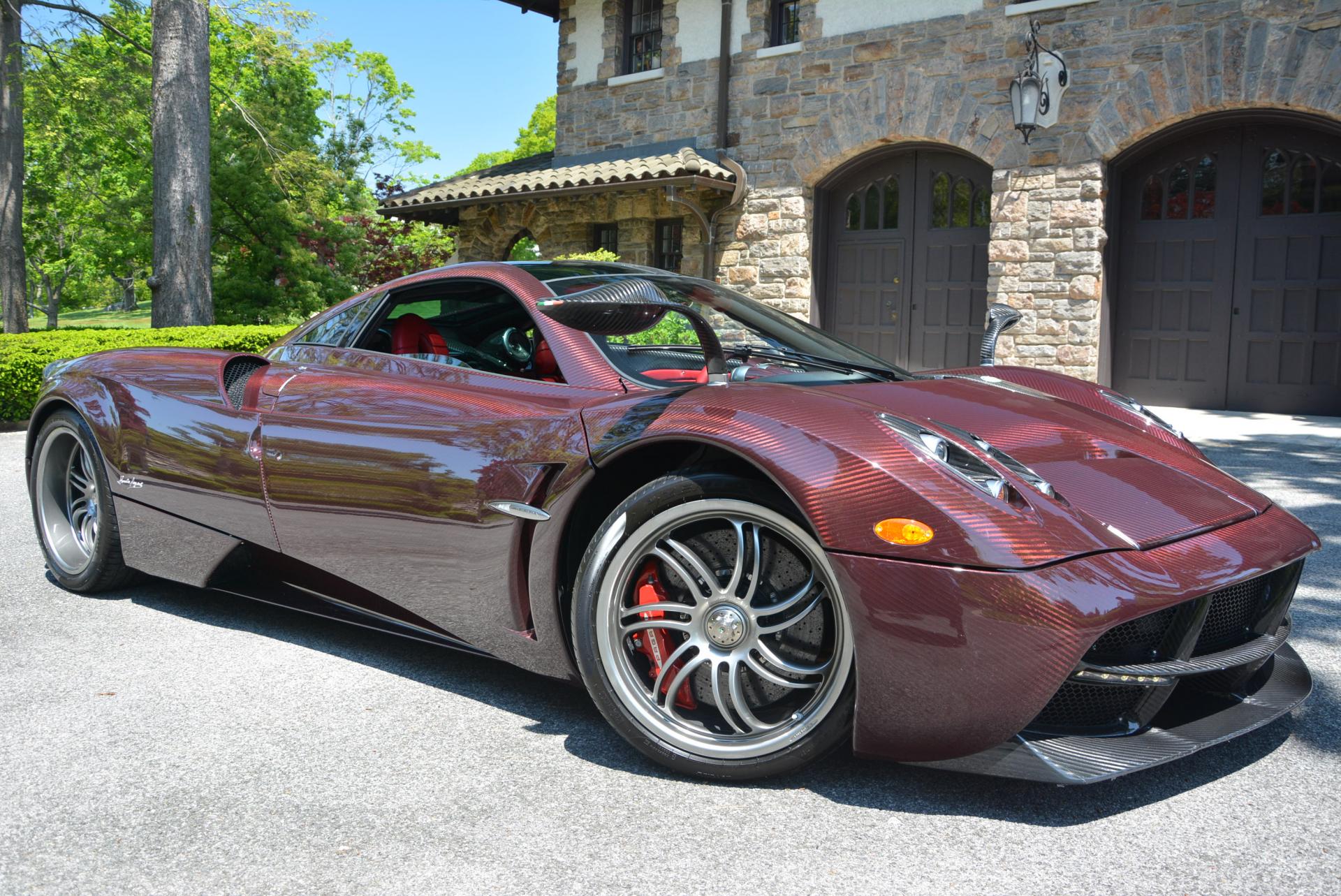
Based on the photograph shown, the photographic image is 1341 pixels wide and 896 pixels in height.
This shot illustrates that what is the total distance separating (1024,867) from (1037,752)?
22cm

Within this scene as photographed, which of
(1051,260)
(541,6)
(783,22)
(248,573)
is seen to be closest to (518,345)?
(248,573)

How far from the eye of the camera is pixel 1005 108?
11.7m

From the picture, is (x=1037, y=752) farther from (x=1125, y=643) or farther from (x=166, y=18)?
(x=166, y=18)

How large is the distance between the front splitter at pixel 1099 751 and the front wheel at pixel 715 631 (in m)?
Result: 0.32

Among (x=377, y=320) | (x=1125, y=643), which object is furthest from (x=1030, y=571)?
(x=377, y=320)

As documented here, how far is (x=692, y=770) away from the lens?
98.7 inches

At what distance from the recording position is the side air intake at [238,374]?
11.9 feet

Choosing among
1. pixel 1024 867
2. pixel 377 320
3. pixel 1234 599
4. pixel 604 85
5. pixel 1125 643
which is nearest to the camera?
pixel 1024 867

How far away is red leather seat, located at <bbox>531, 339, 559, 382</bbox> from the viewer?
306cm

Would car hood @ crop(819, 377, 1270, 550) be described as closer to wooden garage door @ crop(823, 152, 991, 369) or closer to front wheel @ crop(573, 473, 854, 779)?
front wheel @ crop(573, 473, 854, 779)

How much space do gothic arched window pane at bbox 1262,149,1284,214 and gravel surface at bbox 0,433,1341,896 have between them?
8939mm

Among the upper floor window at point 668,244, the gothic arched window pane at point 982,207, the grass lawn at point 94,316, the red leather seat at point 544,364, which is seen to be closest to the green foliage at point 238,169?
the upper floor window at point 668,244

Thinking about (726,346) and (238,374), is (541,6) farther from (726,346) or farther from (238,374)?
(726,346)

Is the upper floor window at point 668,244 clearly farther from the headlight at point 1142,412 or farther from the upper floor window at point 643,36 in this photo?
the headlight at point 1142,412
